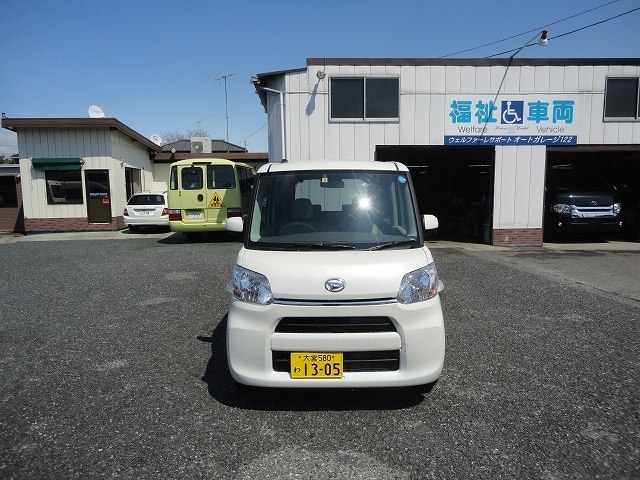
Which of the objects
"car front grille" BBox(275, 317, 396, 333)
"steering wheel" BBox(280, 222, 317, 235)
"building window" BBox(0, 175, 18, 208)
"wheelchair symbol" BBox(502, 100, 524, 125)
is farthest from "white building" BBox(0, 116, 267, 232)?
"car front grille" BBox(275, 317, 396, 333)

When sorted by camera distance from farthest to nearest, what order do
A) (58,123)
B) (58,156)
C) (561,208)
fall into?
1. (58,156)
2. (58,123)
3. (561,208)

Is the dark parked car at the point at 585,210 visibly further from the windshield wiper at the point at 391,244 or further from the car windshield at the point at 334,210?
the windshield wiper at the point at 391,244

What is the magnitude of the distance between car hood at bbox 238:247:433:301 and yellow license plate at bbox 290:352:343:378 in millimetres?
388

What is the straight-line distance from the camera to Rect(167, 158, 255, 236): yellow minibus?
508 inches

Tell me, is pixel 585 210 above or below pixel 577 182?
below

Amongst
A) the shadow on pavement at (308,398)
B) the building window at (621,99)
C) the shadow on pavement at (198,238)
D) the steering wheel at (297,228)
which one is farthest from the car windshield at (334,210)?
the building window at (621,99)

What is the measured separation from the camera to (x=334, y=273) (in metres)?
3.15

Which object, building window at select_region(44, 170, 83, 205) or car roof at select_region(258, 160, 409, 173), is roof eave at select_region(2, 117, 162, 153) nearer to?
building window at select_region(44, 170, 83, 205)

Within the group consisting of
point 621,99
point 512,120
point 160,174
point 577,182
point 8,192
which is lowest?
point 8,192

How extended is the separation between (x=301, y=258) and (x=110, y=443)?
172 cm

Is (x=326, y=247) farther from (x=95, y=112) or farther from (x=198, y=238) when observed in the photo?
(x=95, y=112)

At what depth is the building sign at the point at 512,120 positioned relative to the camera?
11.6 meters

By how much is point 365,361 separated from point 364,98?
9.41m

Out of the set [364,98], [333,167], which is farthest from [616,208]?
[333,167]
